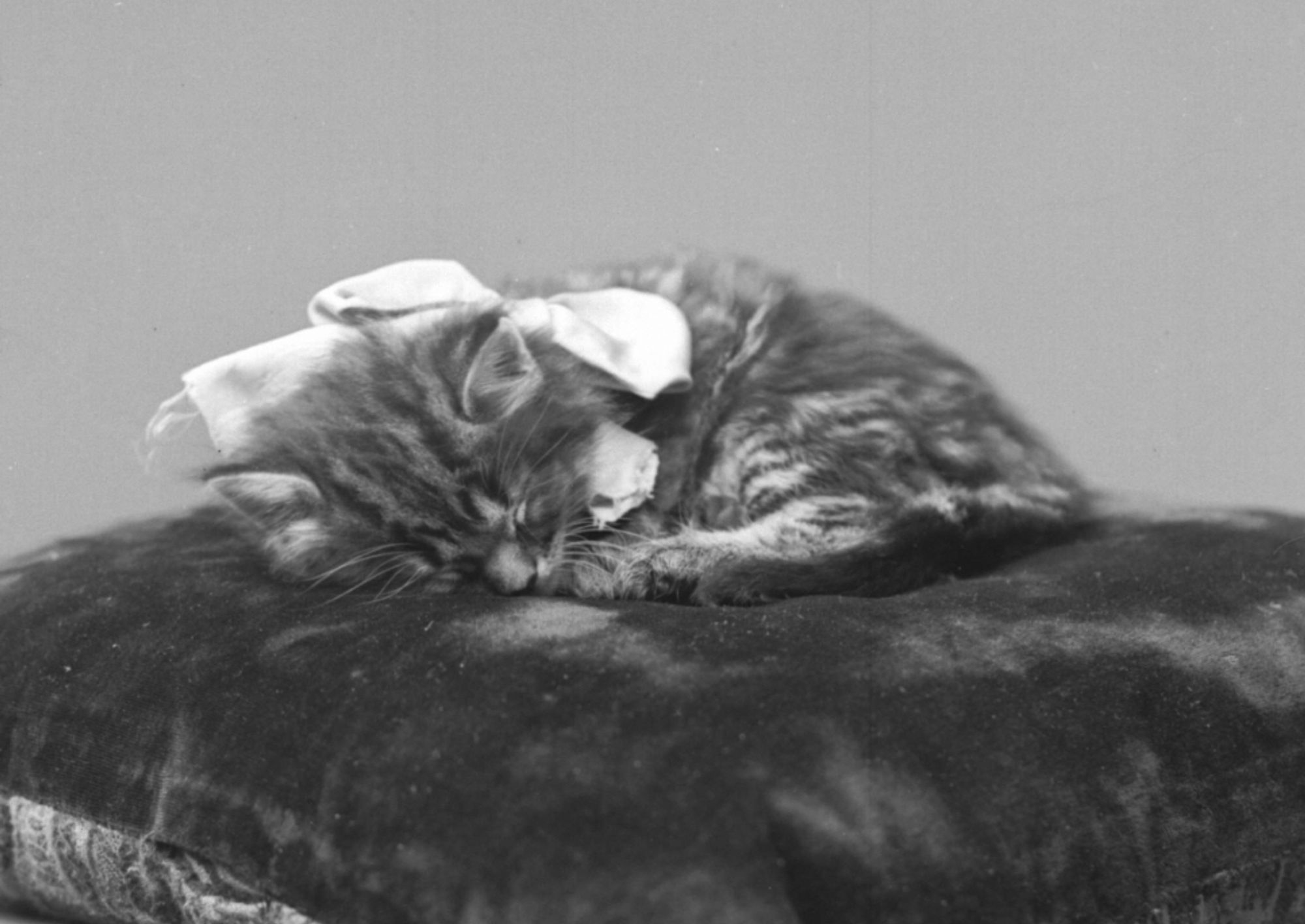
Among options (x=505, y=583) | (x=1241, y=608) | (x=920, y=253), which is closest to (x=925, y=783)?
(x=1241, y=608)

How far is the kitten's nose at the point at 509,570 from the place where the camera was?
7.01 feet

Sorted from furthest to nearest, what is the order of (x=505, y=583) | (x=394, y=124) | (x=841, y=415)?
(x=394, y=124) → (x=841, y=415) → (x=505, y=583)

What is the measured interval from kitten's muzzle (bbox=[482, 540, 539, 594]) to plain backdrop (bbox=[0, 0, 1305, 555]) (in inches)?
40.1

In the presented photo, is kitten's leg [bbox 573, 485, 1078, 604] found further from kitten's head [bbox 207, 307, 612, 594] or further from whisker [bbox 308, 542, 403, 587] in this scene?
whisker [bbox 308, 542, 403, 587]

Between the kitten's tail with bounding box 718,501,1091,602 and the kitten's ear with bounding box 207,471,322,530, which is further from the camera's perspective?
the kitten's ear with bounding box 207,471,322,530

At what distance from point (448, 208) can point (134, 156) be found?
28.2 inches

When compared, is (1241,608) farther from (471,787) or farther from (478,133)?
(478,133)

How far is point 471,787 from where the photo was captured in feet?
4.65

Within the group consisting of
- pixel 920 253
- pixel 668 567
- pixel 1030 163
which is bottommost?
pixel 668 567

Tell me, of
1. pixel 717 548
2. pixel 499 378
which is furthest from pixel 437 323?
pixel 717 548

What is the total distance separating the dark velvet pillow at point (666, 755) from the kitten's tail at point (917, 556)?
0.14 metres

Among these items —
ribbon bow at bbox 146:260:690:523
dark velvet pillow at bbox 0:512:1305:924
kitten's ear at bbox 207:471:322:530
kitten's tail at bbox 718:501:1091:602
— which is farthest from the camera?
ribbon bow at bbox 146:260:690:523

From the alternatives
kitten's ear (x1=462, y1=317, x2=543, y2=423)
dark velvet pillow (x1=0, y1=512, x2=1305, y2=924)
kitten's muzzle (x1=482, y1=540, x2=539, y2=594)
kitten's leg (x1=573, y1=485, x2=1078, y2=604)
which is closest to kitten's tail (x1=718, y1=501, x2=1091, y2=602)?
kitten's leg (x1=573, y1=485, x2=1078, y2=604)

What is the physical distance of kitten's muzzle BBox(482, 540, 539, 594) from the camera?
84.1 inches
